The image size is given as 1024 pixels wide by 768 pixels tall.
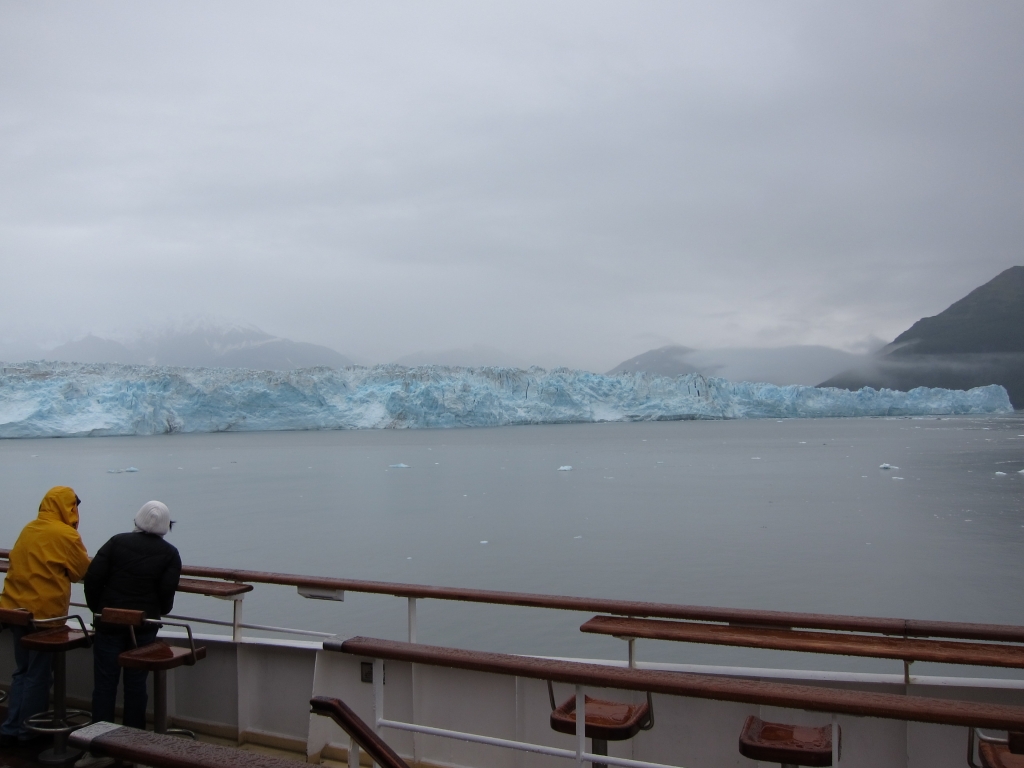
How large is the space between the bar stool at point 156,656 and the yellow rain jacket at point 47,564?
0.91 ft

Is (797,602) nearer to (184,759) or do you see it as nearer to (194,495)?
(184,759)

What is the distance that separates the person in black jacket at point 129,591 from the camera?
2.75 meters

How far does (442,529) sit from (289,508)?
4.73m

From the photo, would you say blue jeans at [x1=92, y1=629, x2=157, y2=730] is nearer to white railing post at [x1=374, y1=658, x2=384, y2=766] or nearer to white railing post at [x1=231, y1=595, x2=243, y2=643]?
white railing post at [x1=231, y1=595, x2=243, y2=643]

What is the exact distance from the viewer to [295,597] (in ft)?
29.1

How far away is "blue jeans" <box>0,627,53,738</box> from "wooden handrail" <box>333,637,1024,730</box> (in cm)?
165

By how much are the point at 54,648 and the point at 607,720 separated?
73.6 inches

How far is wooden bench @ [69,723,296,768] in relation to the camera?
1.18m

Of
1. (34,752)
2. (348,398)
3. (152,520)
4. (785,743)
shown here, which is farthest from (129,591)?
(348,398)

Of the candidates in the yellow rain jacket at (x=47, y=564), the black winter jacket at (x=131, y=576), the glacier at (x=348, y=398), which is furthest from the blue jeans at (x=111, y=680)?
the glacier at (x=348, y=398)

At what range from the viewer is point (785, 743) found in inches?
78.3

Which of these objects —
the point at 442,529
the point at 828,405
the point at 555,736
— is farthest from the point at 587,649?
the point at 828,405

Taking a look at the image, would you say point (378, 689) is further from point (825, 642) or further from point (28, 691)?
point (28, 691)

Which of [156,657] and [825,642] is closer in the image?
[825,642]
